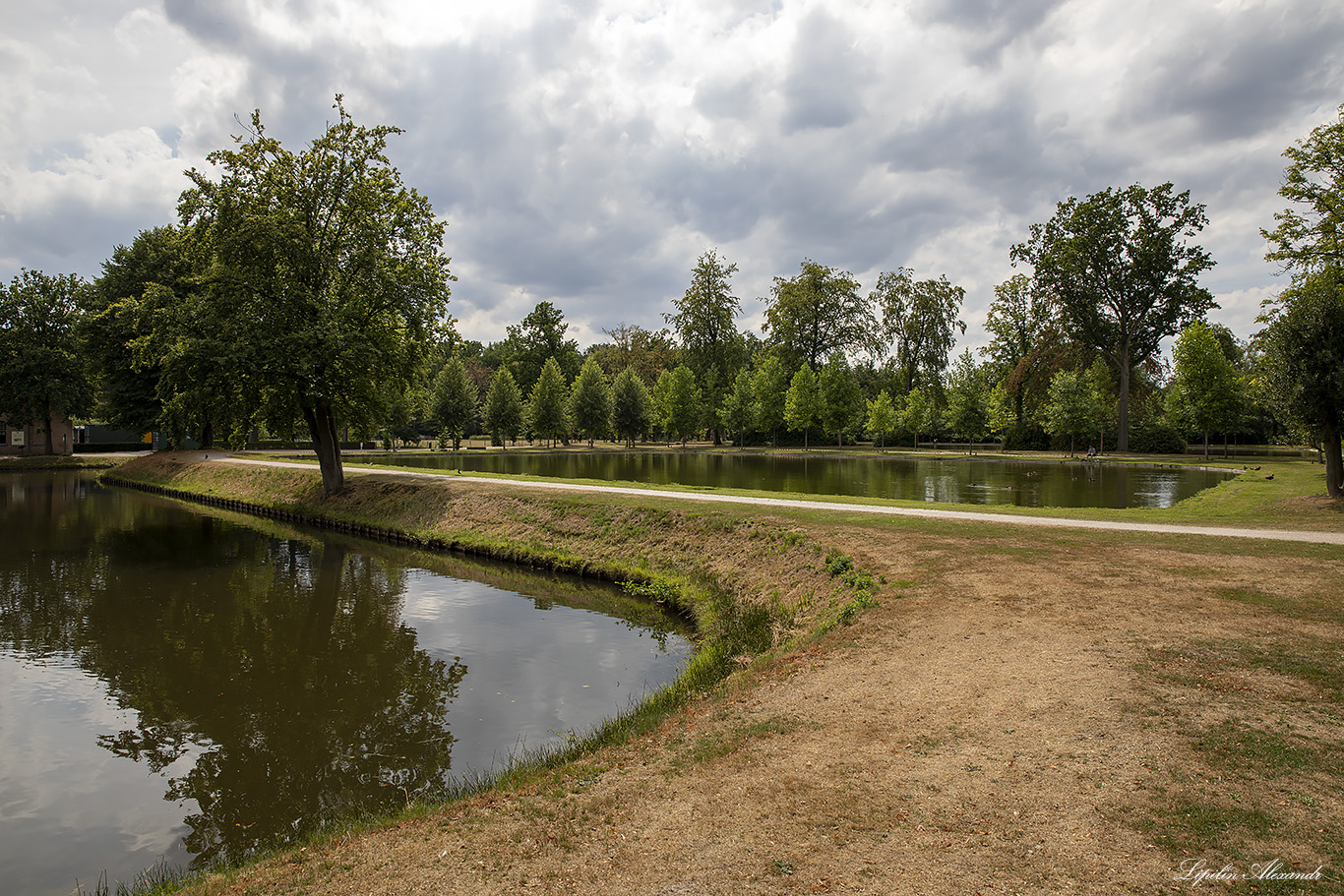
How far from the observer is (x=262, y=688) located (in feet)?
32.6

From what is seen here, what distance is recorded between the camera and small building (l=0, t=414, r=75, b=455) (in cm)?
6400

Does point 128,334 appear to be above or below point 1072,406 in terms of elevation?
above

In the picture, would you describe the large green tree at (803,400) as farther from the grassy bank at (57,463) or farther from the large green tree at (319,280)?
the grassy bank at (57,463)

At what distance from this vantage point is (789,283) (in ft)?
257

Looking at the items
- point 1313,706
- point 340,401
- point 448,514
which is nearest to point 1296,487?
point 1313,706

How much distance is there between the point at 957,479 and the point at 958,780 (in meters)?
33.5

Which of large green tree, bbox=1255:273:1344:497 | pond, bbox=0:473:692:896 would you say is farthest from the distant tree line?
pond, bbox=0:473:692:896

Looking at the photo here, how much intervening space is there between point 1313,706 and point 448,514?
68.2 feet

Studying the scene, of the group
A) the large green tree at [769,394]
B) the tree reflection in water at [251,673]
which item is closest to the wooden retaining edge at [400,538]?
the tree reflection in water at [251,673]

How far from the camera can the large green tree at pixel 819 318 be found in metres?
75.3

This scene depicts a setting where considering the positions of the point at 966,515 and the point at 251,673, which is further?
the point at 966,515

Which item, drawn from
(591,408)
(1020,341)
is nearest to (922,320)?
(1020,341)

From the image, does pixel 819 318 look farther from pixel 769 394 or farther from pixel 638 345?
pixel 638 345

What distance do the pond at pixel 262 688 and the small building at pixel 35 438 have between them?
61.4 m
